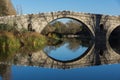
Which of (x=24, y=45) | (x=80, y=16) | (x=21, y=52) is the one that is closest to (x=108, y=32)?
(x=80, y=16)

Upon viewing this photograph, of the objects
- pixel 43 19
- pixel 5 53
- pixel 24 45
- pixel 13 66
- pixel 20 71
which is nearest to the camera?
pixel 20 71

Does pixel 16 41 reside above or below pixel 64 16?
below

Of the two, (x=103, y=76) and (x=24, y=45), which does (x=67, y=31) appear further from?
(x=103, y=76)

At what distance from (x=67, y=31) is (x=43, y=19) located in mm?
37513

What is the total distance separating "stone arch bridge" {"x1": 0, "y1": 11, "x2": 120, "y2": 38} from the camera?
50938mm

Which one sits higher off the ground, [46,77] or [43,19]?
[43,19]

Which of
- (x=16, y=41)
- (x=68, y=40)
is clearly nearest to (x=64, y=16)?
(x=68, y=40)

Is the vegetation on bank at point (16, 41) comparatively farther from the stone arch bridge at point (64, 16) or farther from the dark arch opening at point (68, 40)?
the stone arch bridge at point (64, 16)

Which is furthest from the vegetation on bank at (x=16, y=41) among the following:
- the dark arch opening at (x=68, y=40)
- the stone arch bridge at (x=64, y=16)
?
the stone arch bridge at (x=64, y=16)

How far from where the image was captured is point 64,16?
54250 mm

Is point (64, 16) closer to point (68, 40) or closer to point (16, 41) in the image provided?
point (68, 40)

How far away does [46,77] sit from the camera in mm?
18672

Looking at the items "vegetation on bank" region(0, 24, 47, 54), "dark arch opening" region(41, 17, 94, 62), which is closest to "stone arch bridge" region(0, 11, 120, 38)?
"dark arch opening" region(41, 17, 94, 62)

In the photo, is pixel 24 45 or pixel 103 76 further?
pixel 24 45
